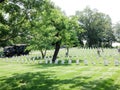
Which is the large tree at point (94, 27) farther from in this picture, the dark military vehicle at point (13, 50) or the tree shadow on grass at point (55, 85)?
the tree shadow on grass at point (55, 85)

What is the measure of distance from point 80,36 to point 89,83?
3070 inches

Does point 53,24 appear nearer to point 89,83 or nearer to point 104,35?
point 89,83

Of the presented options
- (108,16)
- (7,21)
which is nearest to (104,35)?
(108,16)

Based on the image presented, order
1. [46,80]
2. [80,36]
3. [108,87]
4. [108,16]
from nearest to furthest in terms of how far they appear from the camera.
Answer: [108,87] < [46,80] < [80,36] < [108,16]

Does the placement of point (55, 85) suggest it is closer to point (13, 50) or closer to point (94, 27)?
point (13, 50)

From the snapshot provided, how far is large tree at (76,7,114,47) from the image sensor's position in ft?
292

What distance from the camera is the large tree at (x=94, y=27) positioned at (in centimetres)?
8894

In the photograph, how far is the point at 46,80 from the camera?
1437 cm

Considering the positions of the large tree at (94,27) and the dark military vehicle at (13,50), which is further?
the large tree at (94,27)

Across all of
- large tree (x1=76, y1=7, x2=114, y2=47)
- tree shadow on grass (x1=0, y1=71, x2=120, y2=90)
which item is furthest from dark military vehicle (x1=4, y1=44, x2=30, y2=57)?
large tree (x1=76, y1=7, x2=114, y2=47)

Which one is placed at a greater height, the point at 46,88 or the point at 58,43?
the point at 58,43

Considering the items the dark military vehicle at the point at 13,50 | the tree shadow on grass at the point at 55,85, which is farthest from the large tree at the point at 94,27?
the tree shadow on grass at the point at 55,85

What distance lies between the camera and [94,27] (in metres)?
89.7

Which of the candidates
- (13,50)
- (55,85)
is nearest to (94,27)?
(13,50)
